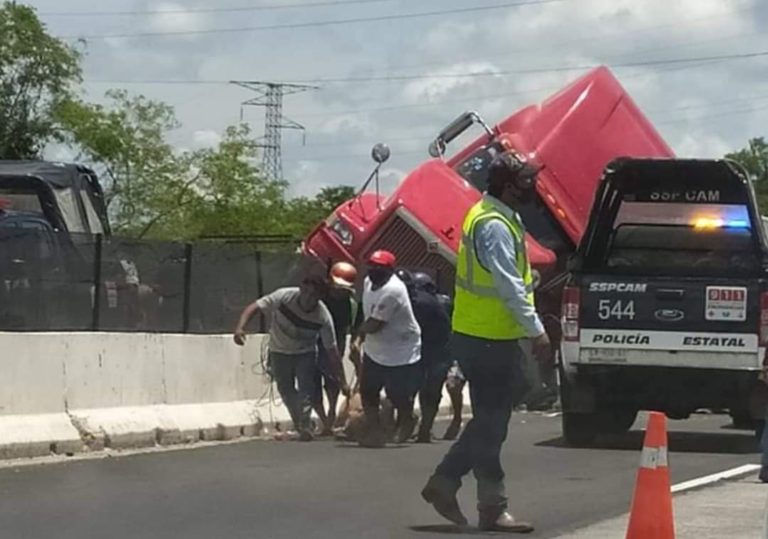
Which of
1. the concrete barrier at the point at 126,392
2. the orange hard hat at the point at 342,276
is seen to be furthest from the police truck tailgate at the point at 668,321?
the concrete barrier at the point at 126,392

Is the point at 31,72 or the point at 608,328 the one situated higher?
the point at 31,72

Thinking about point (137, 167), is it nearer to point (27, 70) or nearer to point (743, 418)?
point (27, 70)

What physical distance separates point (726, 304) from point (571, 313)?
1416 millimetres

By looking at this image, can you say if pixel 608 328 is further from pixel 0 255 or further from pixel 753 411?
pixel 0 255

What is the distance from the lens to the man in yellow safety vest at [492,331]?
9820mm

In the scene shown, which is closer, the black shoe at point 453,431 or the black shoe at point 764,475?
the black shoe at point 764,475

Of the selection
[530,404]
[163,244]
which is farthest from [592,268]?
[530,404]

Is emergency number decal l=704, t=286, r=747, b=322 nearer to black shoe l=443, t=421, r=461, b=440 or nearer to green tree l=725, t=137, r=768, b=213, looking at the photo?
black shoe l=443, t=421, r=461, b=440

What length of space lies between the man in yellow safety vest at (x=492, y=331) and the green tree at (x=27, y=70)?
139 ft

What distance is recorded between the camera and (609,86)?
24.2m

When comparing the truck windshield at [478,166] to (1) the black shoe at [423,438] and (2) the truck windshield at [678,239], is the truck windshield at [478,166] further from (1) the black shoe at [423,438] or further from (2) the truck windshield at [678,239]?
(1) the black shoe at [423,438]

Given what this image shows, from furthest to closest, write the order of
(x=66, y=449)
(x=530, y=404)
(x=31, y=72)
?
(x=31, y=72), (x=530, y=404), (x=66, y=449)

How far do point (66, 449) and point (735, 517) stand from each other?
593 centimetres

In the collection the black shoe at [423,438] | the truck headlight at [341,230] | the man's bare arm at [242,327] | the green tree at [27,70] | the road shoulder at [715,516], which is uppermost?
the green tree at [27,70]
